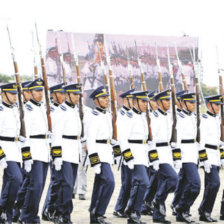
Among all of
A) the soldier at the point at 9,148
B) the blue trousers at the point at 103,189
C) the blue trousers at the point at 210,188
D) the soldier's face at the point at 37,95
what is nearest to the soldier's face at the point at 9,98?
the soldier at the point at 9,148

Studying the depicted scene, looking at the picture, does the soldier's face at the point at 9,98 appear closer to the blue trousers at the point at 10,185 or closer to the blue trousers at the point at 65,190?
the blue trousers at the point at 10,185

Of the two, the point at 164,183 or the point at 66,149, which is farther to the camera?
the point at 164,183

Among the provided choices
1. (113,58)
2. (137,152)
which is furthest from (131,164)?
(113,58)

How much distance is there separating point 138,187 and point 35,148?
157 centimetres

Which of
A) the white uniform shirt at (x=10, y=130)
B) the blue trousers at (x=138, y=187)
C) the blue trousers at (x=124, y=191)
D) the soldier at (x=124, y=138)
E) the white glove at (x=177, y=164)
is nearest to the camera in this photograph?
the white uniform shirt at (x=10, y=130)

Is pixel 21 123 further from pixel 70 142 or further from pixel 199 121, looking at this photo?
pixel 199 121

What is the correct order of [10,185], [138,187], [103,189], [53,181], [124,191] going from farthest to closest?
1. [124,191]
2. [53,181]
3. [138,187]
4. [103,189]
5. [10,185]

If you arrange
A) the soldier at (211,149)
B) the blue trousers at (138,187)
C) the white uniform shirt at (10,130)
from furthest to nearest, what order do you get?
the soldier at (211,149) → the blue trousers at (138,187) → the white uniform shirt at (10,130)

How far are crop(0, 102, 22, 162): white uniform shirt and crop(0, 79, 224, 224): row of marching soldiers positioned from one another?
0.5 inches

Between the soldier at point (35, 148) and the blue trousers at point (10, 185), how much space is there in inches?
12.5

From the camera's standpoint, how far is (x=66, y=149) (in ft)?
26.7

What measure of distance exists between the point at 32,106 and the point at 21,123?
0.42m

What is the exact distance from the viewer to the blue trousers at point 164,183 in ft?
28.7

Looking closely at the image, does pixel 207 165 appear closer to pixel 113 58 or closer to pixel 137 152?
pixel 137 152
